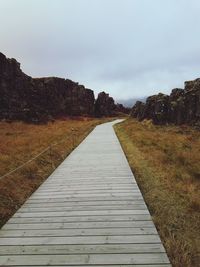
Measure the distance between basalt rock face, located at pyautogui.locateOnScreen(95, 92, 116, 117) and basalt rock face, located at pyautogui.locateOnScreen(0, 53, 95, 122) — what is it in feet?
8.96

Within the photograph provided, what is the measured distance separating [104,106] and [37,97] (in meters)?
36.3

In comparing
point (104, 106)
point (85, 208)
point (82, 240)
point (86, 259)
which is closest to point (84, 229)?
point (82, 240)

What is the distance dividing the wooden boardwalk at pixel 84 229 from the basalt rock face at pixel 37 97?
4396cm

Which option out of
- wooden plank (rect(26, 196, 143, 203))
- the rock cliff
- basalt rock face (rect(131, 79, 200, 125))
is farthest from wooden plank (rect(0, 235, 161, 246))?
the rock cliff

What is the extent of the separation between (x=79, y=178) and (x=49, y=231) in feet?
17.9

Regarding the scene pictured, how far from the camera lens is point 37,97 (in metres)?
77.2

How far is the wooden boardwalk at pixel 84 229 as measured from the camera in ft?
19.7

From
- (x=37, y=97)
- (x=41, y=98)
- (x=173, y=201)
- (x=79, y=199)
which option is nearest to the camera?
(x=79, y=199)

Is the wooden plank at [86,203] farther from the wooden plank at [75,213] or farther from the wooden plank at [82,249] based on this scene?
the wooden plank at [82,249]

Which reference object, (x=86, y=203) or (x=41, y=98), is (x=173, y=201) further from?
(x=41, y=98)

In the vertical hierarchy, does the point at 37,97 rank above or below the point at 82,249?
above

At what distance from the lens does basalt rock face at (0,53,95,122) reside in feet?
188

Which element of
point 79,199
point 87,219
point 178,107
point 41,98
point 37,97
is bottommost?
point 79,199

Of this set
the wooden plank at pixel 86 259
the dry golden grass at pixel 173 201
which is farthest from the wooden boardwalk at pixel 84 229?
the dry golden grass at pixel 173 201
